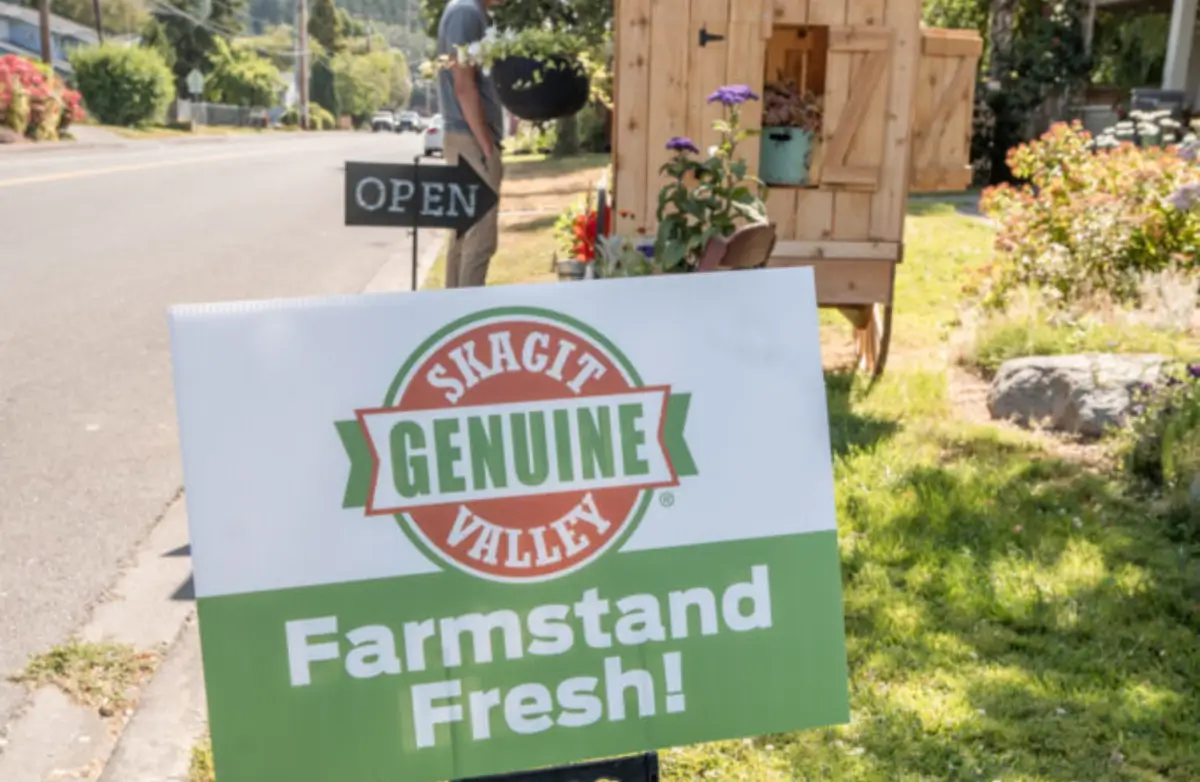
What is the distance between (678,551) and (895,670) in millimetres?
1575

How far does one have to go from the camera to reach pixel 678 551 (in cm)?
204

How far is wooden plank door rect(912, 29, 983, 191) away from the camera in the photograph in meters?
5.92

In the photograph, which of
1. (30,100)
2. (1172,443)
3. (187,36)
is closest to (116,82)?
(30,100)

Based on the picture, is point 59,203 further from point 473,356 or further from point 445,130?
point 473,356

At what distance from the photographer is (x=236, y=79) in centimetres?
7700

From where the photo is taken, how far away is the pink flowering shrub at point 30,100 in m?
31.4

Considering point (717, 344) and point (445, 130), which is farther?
point (445, 130)

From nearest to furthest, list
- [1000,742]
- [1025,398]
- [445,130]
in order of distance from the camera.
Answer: [1000,742], [1025,398], [445,130]

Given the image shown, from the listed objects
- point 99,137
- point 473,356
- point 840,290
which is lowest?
point 99,137

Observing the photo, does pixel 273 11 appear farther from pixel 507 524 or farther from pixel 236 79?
pixel 507 524

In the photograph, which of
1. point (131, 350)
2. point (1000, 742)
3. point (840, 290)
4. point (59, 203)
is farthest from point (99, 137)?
point (1000, 742)

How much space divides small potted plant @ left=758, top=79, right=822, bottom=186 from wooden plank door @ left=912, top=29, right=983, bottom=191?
1.63 ft

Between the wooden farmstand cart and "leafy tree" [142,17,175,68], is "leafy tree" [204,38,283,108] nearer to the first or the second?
"leafy tree" [142,17,175,68]

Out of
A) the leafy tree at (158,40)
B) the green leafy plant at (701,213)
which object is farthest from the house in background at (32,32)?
the green leafy plant at (701,213)
